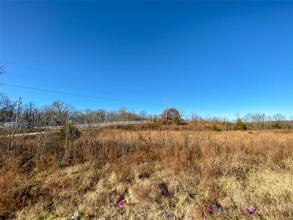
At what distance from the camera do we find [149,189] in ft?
16.0

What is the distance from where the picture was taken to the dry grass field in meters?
4.16

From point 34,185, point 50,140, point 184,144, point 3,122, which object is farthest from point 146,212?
point 3,122

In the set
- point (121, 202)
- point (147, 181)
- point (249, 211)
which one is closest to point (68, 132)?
point (147, 181)

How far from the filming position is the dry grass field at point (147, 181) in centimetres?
416

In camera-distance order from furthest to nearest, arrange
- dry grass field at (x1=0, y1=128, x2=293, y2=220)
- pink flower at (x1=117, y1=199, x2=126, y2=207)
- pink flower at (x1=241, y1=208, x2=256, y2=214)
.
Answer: pink flower at (x1=117, y1=199, x2=126, y2=207) → dry grass field at (x1=0, y1=128, x2=293, y2=220) → pink flower at (x1=241, y1=208, x2=256, y2=214)

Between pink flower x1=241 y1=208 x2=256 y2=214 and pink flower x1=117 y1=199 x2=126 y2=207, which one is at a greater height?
pink flower x1=241 y1=208 x2=256 y2=214

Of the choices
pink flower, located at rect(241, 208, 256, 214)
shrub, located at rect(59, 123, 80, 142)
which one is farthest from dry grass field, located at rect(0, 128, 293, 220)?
shrub, located at rect(59, 123, 80, 142)

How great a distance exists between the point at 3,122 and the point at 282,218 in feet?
38.4

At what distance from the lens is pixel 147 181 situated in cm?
534

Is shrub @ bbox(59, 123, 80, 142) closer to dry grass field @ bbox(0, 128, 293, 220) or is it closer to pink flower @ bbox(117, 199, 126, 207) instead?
dry grass field @ bbox(0, 128, 293, 220)

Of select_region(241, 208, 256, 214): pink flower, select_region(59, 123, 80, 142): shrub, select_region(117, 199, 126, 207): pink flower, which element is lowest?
select_region(117, 199, 126, 207): pink flower

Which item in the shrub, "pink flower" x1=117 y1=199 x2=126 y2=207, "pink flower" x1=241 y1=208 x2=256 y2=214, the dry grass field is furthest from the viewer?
the shrub

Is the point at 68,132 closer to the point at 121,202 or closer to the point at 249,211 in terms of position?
the point at 121,202

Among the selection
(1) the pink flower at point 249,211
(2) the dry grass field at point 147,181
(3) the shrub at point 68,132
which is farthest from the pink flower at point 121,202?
(3) the shrub at point 68,132
